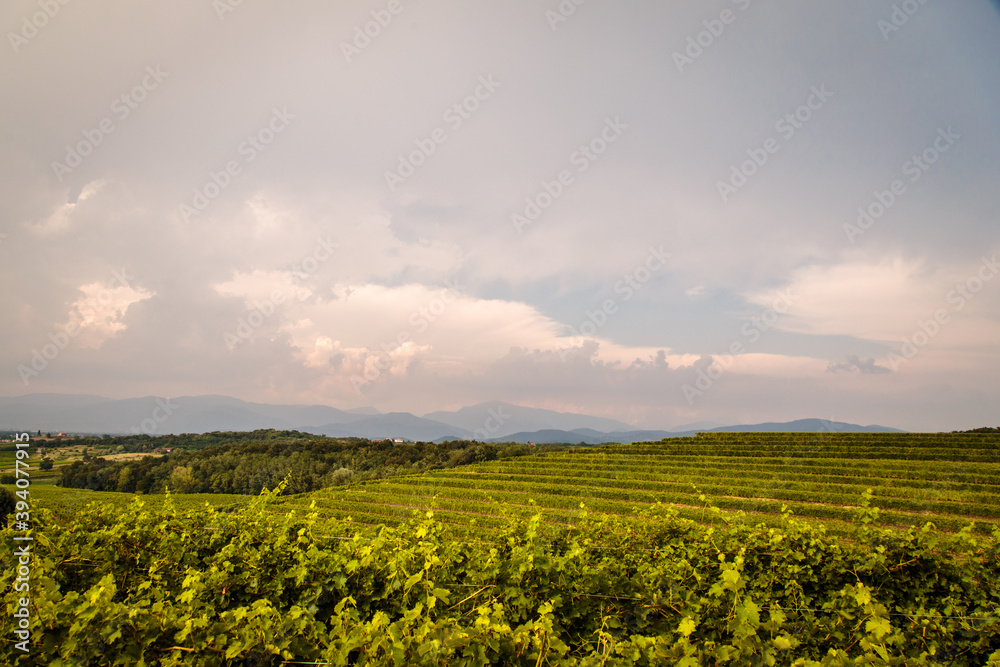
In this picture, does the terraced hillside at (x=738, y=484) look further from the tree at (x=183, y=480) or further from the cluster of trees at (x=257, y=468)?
the tree at (x=183, y=480)

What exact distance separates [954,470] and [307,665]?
111ft

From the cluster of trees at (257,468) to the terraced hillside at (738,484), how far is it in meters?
14.1

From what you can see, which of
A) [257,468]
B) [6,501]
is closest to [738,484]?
[6,501]

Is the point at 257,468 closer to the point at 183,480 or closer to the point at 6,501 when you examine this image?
the point at 183,480

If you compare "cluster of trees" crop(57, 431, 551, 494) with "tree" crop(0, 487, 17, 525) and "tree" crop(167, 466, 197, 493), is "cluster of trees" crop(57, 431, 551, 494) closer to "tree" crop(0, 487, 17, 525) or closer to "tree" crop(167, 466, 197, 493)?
"tree" crop(167, 466, 197, 493)

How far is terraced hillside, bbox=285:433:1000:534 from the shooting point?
19125 mm

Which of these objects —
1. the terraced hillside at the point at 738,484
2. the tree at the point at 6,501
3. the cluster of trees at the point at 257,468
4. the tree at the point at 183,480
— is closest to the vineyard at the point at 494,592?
the terraced hillside at the point at 738,484

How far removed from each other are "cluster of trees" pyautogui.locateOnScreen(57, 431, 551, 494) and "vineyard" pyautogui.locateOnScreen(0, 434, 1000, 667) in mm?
41906

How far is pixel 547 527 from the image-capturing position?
4.41 metres

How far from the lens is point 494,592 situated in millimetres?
3574

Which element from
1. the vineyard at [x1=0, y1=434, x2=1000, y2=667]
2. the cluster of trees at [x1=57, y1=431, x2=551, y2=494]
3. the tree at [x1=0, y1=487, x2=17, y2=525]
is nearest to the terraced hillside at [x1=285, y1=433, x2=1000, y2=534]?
the vineyard at [x1=0, y1=434, x2=1000, y2=667]

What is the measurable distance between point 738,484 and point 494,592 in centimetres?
2664

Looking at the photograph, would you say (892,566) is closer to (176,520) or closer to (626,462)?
(176,520)

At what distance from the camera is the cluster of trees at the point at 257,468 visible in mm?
48125
